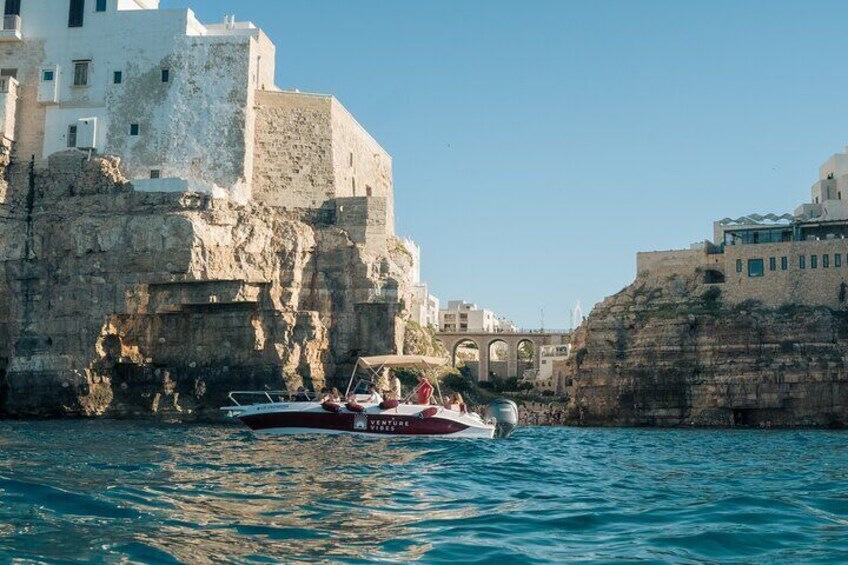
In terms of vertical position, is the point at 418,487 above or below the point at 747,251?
below

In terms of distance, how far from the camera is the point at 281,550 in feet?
31.4

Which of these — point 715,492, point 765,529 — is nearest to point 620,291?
point 715,492

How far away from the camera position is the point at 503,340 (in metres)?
89.9

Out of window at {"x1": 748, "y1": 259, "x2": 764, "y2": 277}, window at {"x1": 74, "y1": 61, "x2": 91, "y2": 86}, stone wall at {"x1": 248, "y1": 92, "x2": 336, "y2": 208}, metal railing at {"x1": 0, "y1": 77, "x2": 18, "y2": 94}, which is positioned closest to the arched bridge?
window at {"x1": 748, "y1": 259, "x2": 764, "y2": 277}

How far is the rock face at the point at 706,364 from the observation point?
5272 centimetres

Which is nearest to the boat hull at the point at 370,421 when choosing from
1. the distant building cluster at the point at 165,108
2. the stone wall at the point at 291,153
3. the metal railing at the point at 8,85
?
the distant building cluster at the point at 165,108

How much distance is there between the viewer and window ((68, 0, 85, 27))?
46688 mm

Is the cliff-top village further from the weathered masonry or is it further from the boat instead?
the boat

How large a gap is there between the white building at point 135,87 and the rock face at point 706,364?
79.4 ft

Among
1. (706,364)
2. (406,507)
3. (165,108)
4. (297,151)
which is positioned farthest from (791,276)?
(406,507)

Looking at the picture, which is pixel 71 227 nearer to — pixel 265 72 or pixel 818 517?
pixel 265 72

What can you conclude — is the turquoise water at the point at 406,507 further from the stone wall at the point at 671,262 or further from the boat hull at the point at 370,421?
the stone wall at the point at 671,262

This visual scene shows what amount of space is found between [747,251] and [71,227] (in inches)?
1431

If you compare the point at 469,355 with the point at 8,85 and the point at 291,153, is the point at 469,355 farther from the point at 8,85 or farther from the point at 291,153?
the point at 8,85
